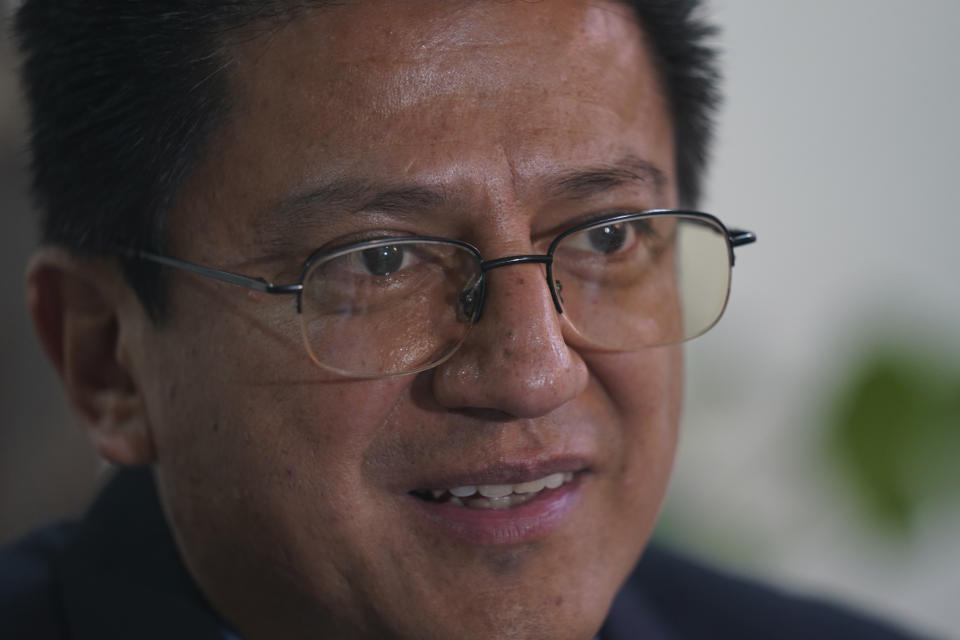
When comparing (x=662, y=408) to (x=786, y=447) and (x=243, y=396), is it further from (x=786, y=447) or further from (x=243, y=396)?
(x=786, y=447)

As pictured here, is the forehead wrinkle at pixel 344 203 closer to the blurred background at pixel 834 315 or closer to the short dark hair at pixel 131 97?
the short dark hair at pixel 131 97

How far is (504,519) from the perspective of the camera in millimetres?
1096

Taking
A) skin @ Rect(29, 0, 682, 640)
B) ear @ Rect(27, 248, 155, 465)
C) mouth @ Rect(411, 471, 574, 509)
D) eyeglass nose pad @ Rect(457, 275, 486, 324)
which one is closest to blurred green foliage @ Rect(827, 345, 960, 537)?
skin @ Rect(29, 0, 682, 640)

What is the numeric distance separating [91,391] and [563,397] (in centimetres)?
70

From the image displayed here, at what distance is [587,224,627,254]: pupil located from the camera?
3.82 feet

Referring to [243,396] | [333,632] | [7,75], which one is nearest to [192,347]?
[243,396]

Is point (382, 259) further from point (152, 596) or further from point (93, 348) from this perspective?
point (152, 596)

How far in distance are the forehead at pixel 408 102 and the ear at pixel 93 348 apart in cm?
30

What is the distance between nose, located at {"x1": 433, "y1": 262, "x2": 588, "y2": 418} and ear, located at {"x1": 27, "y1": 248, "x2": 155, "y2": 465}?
0.50 meters

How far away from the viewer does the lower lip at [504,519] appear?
1079 millimetres

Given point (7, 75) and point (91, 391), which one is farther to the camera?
point (7, 75)

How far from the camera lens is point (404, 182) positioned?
103 cm

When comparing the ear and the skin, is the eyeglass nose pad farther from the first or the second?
the ear

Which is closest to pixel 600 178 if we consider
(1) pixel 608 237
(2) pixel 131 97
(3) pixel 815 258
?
(1) pixel 608 237
